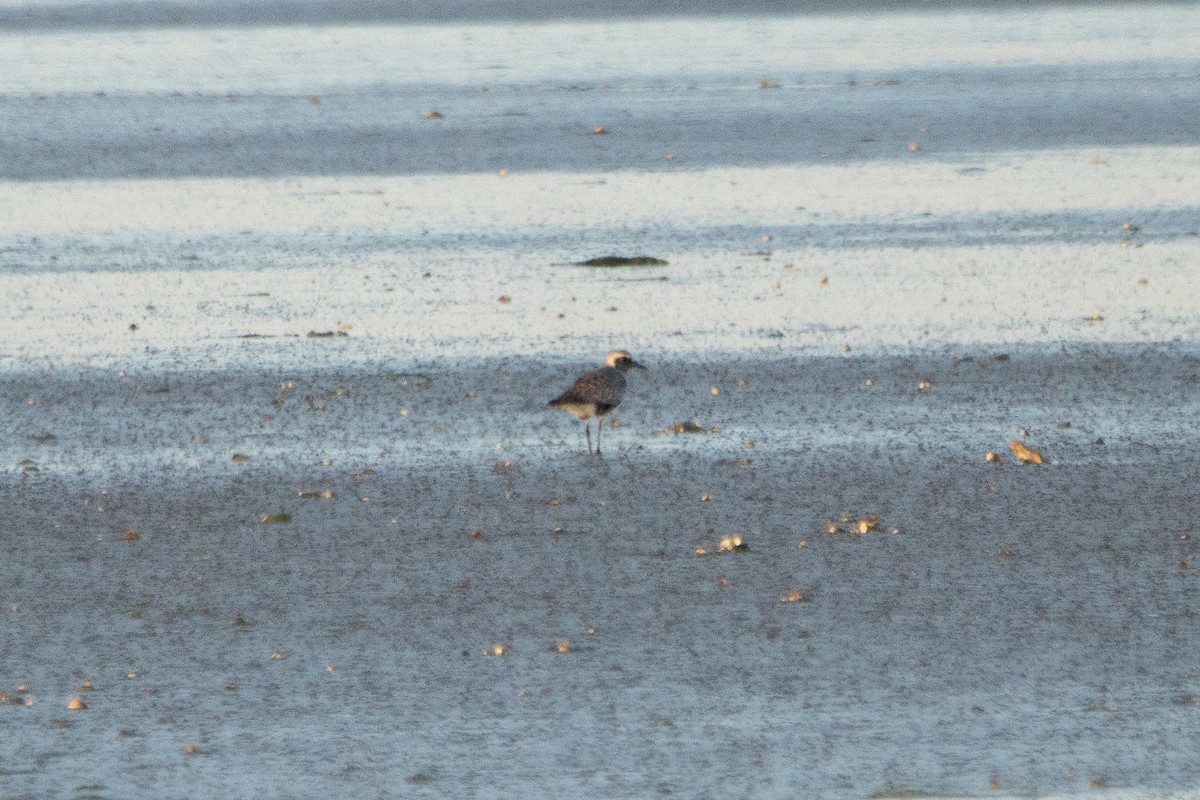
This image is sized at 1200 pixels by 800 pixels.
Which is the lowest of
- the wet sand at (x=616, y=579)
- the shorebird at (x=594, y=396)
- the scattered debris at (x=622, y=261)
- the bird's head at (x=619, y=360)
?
the wet sand at (x=616, y=579)

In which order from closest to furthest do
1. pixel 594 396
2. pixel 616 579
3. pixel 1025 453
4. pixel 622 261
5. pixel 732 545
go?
pixel 616 579
pixel 732 545
pixel 1025 453
pixel 594 396
pixel 622 261

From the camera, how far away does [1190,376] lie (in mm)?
7117

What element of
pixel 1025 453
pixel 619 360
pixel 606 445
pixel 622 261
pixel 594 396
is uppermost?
pixel 622 261

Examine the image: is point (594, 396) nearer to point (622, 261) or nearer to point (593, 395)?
point (593, 395)

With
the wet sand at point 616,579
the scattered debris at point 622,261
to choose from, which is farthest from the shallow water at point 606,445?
the scattered debris at point 622,261

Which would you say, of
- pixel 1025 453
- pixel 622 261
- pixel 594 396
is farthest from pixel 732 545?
pixel 622 261

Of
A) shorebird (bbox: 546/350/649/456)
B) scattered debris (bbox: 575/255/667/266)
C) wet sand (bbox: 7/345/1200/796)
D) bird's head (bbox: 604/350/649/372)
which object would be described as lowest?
wet sand (bbox: 7/345/1200/796)

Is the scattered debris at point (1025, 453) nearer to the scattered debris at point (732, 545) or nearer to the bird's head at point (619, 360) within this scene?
the scattered debris at point (732, 545)

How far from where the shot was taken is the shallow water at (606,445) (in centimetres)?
408

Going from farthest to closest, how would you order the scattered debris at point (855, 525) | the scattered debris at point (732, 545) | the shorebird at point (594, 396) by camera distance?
the shorebird at point (594, 396) < the scattered debris at point (855, 525) < the scattered debris at point (732, 545)

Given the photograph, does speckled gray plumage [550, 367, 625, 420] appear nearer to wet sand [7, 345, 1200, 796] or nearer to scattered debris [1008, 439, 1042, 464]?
wet sand [7, 345, 1200, 796]

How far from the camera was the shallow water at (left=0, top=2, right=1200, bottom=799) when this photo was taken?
408 centimetres

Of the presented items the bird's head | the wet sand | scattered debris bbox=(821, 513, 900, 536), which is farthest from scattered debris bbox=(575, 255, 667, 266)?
scattered debris bbox=(821, 513, 900, 536)

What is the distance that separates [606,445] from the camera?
6.49 m
